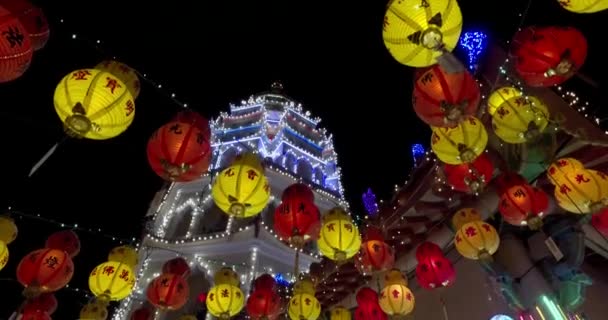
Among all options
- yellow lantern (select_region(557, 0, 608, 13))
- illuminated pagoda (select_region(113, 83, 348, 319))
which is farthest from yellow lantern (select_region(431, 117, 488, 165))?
illuminated pagoda (select_region(113, 83, 348, 319))

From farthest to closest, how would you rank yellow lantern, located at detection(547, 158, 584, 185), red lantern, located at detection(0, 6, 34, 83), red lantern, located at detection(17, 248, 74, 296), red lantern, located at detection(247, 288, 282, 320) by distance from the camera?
red lantern, located at detection(247, 288, 282, 320)
red lantern, located at detection(17, 248, 74, 296)
yellow lantern, located at detection(547, 158, 584, 185)
red lantern, located at detection(0, 6, 34, 83)

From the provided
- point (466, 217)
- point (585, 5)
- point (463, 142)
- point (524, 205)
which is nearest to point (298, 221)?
point (466, 217)

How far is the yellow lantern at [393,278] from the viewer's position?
6.95m

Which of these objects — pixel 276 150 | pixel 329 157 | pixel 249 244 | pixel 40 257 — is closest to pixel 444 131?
pixel 40 257

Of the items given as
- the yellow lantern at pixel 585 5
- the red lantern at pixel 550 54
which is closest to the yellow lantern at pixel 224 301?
the red lantern at pixel 550 54

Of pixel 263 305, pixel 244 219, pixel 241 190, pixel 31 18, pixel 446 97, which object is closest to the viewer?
pixel 446 97

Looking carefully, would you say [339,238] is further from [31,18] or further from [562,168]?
[31,18]

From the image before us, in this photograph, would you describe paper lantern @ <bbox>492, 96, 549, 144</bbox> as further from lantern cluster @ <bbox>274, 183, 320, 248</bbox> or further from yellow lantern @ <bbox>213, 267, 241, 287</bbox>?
yellow lantern @ <bbox>213, 267, 241, 287</bbox>

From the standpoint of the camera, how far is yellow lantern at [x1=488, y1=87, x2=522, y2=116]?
5355mm

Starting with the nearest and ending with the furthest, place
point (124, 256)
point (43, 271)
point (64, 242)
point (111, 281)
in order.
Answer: point (43, 271), point (111, 281), point (64, 242), point (124, 256)

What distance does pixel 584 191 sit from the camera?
5.23 m

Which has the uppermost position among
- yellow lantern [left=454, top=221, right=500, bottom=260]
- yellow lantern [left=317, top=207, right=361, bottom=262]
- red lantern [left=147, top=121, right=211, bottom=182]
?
red lantern [left=147, top=121, right=211, bottom=182]

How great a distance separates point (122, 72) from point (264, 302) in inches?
181

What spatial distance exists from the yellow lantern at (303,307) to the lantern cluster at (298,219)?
5.39 feet
